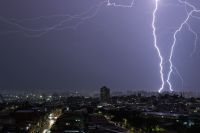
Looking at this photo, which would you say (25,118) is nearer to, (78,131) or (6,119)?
(6,119)

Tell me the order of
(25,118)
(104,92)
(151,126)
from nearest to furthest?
(151,126), (25,118), (104,92)

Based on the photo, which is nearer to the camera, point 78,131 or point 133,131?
point 78,131

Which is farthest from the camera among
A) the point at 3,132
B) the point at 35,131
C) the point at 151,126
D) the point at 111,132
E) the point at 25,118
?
the point at 25,118

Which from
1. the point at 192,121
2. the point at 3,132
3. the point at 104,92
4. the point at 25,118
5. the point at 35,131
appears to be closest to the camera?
the point at 3,132

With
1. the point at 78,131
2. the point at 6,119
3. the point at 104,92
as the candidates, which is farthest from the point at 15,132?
the point at 104,92

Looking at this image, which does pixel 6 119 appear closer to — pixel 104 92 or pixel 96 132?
pixel 96 132

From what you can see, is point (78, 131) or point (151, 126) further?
point (151, 126)

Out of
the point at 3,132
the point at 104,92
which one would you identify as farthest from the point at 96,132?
the point at 104,92

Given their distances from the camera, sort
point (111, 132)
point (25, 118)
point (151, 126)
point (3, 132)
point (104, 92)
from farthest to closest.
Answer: point (104, 92) < point (25, 118) < point (151, 126) < point (111, 132) < point (3, 132)
